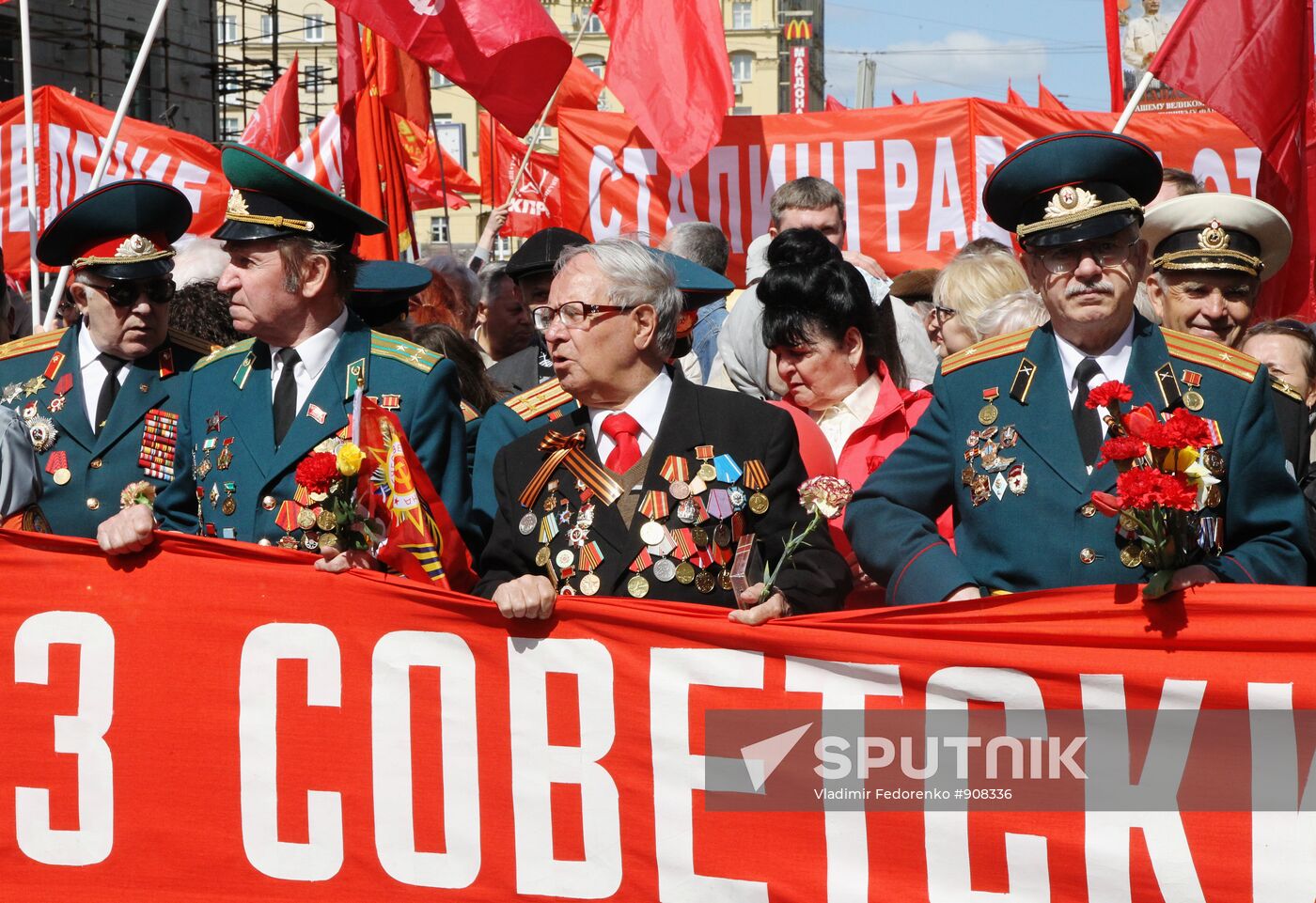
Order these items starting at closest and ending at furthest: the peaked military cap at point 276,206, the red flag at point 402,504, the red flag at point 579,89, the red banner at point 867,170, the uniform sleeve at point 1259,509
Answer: the uniform sleeve at point 1259,509, the red flag at point 402,504, the peaked military cap at point 276,206, the red banner at point 867,170, the red flag at point 579,89

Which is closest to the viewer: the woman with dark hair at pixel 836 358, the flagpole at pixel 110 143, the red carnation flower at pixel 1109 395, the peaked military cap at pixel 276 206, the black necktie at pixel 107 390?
the red carnation flower at pixel 1109 395

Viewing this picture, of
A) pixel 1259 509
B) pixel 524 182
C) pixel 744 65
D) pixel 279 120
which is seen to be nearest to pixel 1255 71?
pixel 1259 509

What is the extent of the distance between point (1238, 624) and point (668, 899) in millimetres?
1403

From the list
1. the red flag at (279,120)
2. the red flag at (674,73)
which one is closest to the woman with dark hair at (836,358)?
the red flag at (674,73)

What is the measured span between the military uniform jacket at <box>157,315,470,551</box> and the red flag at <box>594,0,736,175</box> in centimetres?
410

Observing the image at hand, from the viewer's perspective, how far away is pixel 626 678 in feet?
12.5

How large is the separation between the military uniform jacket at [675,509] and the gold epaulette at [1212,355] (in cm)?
93

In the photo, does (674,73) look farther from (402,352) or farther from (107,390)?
(402,352)

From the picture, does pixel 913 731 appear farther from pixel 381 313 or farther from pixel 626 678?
pixel 381 313

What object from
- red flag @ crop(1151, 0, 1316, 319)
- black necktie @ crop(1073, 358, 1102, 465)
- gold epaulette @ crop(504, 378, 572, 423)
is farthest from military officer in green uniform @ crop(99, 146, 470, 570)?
red flag @ crop(1151, 0, 1316, 319)

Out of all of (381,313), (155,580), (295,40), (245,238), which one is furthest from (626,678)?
(295,40)

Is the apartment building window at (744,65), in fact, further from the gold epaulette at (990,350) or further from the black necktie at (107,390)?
the gold epaulette at (990,350)

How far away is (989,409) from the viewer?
12.6 ft

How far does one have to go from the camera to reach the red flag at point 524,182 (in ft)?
47.9
